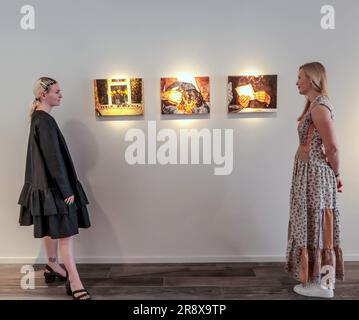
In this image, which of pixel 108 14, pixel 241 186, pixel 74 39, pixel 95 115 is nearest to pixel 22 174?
pixel 95 115

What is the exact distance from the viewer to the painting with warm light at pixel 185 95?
300 centimetres

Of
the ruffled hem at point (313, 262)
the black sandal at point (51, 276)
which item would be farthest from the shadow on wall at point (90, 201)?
the ruffled hem at point (313, 262)

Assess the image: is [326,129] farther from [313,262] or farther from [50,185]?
[50,185]

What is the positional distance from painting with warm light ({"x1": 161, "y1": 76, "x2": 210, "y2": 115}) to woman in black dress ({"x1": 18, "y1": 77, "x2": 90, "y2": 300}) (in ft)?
2.92

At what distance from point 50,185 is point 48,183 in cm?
2

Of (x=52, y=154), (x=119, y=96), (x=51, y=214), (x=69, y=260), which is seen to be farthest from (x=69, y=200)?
(x=119, y=96)

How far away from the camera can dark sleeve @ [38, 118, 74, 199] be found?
7.73 feet

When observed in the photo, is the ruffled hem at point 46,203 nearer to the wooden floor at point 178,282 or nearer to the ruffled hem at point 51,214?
the ruffled hem at point 51,214

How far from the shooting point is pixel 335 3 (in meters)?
2.95

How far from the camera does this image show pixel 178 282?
2754 mm

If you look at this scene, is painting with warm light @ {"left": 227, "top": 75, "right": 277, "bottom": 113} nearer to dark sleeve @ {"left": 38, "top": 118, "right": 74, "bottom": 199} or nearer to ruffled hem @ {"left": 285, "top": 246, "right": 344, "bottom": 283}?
ruffled hem @ {"left": 285, "top": 246, "right": 344, "bottom": 283}

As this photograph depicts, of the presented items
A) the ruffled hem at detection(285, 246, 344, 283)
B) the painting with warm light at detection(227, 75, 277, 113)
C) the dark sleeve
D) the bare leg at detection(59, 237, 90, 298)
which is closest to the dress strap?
the painting with warm light at detection(227, 75, 277, 113)

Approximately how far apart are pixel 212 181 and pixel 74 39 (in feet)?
5.45

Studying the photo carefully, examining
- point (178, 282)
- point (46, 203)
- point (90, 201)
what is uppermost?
point (46, 203)
